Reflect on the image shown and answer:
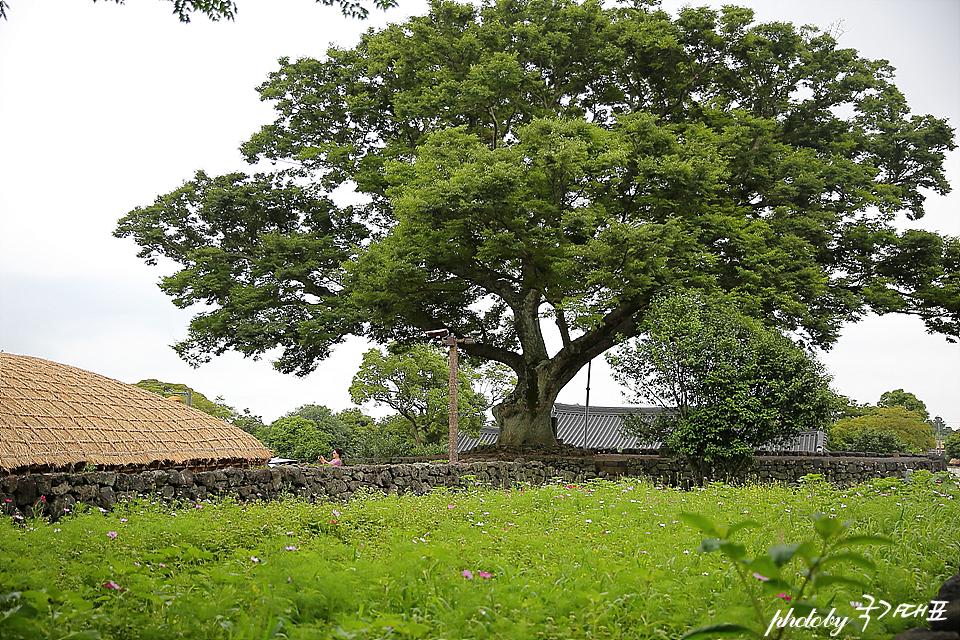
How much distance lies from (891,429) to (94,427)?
101 feet

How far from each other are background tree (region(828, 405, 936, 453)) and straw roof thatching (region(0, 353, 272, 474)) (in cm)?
2556

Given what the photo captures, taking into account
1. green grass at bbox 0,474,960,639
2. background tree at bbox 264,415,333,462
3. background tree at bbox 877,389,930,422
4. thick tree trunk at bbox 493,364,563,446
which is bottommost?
green grass at bbox 0,474,960,639

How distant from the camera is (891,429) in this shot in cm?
3095

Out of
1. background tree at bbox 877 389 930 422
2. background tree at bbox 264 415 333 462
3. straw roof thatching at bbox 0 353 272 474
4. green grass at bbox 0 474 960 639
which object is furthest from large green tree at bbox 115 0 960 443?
background tree at bbox 877 389 930 422

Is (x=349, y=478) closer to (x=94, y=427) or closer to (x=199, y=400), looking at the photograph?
(x=94, y=427)

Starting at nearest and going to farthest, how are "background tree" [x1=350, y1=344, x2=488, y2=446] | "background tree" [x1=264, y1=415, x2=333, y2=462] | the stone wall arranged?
the stone wall
"background tree" [x1=264, y1=415, x2=333, y2=462]
"background tree" [x1=350, y1=344, x2=488, y2=446]

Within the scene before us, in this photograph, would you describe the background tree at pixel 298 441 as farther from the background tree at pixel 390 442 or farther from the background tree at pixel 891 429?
the background tree at pixel 891 429

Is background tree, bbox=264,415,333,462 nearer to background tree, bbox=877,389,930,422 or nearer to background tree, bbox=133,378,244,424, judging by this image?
background tree, bbox=133,378,244,424

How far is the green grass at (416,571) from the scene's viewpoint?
11.7 feet

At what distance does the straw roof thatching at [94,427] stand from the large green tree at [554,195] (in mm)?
5685

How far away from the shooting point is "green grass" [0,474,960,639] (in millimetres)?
3555

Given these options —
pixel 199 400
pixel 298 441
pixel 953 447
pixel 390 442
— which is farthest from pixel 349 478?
pixel 953 447

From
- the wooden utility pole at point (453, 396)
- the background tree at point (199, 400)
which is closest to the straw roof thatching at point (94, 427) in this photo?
the wooden utility pole at point (453, 396)

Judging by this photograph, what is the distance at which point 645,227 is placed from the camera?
1420 centimetres
